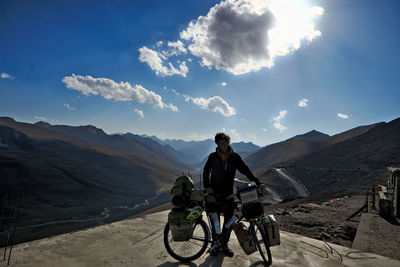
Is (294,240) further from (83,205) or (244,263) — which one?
(83,205)

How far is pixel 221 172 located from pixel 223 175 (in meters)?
0.07

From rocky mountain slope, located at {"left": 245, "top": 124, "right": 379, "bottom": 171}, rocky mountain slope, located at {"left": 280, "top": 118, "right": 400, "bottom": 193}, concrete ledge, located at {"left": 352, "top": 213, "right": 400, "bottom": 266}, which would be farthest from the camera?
Answer: rocky mountain slope, located at {"left": 245, "top": 124, "right": 379, "bottom": 171}

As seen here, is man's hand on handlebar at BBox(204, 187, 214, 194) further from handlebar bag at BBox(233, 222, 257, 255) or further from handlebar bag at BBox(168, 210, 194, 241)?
handlebar bag at BBox(233, 222, 257, 255)

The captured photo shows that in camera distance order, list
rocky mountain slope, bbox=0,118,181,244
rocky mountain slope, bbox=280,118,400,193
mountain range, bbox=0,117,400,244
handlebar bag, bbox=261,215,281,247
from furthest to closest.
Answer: rocky mountain slope, bbox=0,118,181,244
mountain range, bbox=0,117,400,244
rocky mountain slope, bbox=280,118,400,193
handlebar bag, bbox=261,215,281,247

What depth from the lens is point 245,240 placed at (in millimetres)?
4016

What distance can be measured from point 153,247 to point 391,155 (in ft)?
222

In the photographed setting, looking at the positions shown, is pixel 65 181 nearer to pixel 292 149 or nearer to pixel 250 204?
pixel 250 204

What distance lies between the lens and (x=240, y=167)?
4.41 meters

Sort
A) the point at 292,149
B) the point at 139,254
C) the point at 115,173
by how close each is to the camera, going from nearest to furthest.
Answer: the point at 139,254 < the point at 115,173 < the point at 292,149

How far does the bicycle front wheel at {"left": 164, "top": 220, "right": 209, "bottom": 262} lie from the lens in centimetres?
426

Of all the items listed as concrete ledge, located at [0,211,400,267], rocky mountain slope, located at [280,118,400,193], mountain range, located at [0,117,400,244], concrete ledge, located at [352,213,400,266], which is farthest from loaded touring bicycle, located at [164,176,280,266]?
rocky mountain slope, located at [280,118,400,193]

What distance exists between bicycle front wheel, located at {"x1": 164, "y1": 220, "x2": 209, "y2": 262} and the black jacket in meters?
0.77

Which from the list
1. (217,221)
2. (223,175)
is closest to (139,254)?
(217,221)

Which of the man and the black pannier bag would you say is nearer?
the black pannier bag
